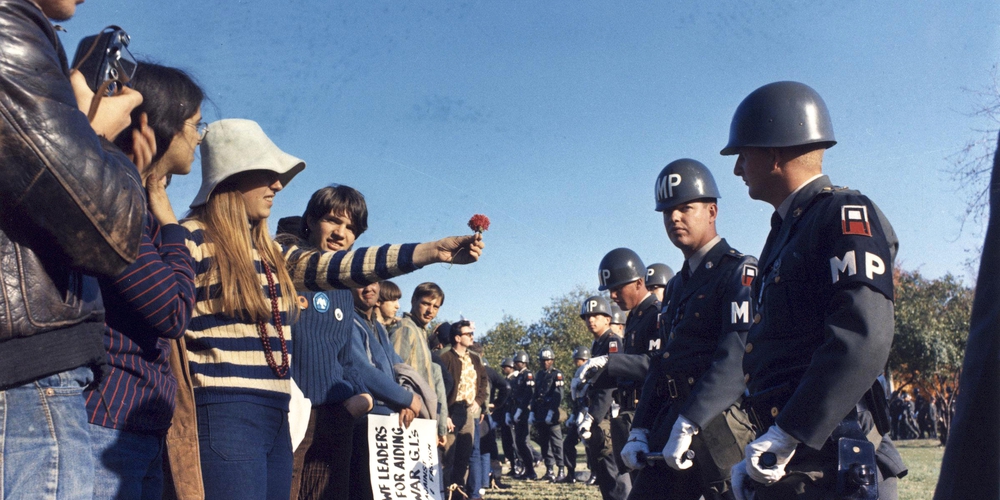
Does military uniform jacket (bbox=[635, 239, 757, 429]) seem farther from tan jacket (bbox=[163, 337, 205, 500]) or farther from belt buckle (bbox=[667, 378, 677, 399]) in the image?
tan jacket (bbox=[163, 337, 205, 500])

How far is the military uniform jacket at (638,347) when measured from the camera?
593 cm

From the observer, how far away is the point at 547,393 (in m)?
19.2

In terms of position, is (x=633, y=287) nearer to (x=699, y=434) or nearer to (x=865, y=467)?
(x=699, y=434)

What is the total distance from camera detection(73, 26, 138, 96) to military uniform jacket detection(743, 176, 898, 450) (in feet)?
7.26

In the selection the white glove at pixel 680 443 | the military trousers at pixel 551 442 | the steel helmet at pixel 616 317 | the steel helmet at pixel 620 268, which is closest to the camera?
the white glove at pixel 680 443

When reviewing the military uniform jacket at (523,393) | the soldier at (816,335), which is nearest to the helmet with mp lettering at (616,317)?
the soldier at (816,335)

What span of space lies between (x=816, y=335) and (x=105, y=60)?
2331 mm

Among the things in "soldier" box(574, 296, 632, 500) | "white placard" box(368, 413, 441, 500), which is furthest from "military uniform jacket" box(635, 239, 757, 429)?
"soldier" box(574, 296, 632, 500)

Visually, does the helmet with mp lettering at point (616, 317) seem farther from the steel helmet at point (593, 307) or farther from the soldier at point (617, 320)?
→ the steel helmet at point (593, 307)

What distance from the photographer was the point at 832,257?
2773mm

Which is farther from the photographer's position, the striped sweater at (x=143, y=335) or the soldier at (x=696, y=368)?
the soldier at (x=696, y=368)

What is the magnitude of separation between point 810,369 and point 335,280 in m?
1.94

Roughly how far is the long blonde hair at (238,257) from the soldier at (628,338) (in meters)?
3.17

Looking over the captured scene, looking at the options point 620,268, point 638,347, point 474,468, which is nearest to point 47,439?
point 638,347
